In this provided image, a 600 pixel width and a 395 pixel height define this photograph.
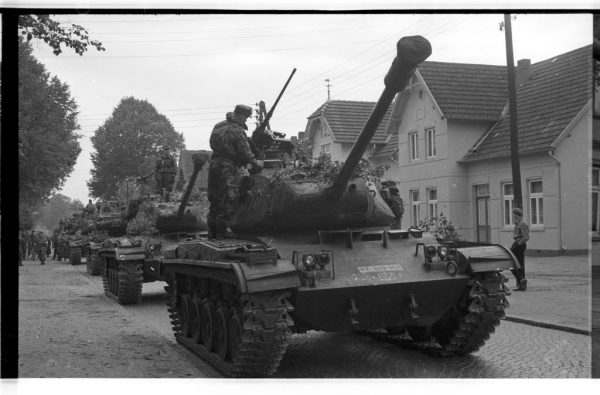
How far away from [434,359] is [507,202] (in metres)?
10.3

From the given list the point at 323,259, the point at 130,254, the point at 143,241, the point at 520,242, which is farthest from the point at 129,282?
the point at 323,259

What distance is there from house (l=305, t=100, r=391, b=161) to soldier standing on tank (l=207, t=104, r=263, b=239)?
3.87ft

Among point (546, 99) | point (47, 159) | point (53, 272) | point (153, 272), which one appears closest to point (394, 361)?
point (47, 159)

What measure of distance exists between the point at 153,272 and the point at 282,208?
7181 millimetres

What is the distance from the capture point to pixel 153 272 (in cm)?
1445

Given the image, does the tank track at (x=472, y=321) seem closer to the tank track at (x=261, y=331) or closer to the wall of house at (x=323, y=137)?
the tank track at (x=261, y=331)

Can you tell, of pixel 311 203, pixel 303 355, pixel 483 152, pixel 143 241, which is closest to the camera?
pixel 311 203

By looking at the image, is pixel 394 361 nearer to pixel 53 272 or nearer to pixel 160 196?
pixel 160 196

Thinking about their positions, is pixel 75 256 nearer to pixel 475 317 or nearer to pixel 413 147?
pixel 413 147

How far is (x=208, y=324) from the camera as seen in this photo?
27.7 ft

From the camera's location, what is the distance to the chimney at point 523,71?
11372 millimetres

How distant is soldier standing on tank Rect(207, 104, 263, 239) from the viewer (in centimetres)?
864

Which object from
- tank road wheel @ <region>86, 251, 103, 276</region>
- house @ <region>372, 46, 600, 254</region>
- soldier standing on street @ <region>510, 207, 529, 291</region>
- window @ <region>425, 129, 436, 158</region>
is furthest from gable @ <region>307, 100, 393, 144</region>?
tank road wheel @ <region>86, 251, 103, 276</region>

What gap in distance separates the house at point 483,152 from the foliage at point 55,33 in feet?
23.8
